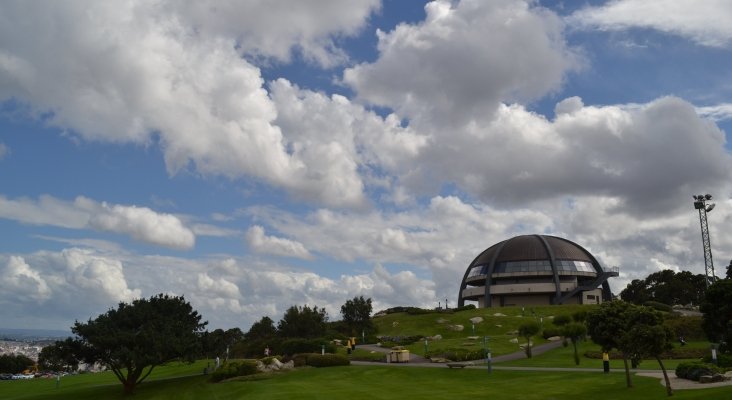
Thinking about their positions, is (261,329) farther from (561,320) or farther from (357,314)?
(561,320)

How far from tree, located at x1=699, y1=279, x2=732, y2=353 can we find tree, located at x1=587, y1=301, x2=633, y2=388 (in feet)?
43.4

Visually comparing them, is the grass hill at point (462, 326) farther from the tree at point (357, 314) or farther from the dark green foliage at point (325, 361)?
the dark green foliage at point (325, 361)

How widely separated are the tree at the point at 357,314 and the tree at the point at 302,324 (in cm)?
864

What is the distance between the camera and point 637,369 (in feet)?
129

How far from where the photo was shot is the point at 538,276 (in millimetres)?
114500

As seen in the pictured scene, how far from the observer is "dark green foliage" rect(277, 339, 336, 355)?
5617 cm

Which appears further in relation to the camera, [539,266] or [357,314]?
[539,266]

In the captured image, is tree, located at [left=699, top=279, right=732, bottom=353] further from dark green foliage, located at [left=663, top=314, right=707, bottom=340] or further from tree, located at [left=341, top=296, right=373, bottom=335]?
tree, located at [left=341, top=296, right=373, bottom=335]

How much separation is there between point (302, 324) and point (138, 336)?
26845mm

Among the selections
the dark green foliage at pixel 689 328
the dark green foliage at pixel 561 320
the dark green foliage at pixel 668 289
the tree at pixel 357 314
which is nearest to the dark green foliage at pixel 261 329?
the tree at pixel 357 314

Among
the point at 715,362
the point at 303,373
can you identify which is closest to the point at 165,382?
the point at 303,373

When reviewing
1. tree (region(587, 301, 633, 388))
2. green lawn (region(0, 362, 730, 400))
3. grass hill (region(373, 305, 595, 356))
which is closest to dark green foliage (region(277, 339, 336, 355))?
grass hill (region(373, 305, 595, 356))

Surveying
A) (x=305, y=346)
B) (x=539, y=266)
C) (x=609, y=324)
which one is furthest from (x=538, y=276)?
(x=609, y=324)

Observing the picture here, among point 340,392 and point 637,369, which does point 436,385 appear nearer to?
point 340,392
